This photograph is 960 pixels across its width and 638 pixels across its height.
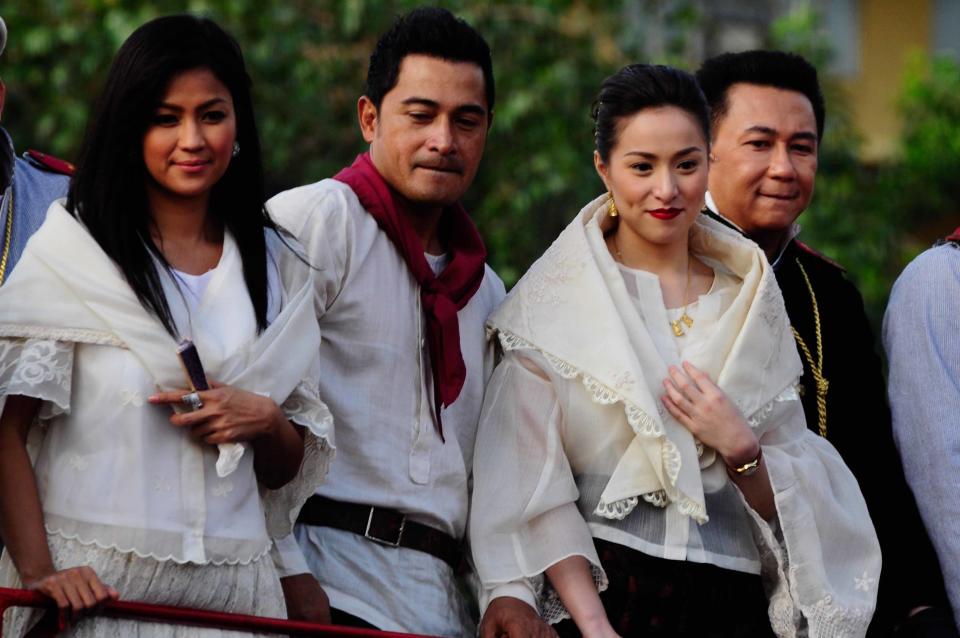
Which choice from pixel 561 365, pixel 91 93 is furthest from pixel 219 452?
pixel 91 93

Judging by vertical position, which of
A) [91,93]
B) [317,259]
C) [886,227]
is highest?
[317,259]

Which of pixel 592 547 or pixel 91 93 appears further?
pixel 91 93

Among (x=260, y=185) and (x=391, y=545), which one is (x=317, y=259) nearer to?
(x=260, y=185)

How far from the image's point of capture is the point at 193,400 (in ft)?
10.7

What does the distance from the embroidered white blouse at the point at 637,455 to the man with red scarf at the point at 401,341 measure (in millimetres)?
126

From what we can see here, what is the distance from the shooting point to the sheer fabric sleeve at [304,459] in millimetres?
3578

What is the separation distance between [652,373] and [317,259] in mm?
829

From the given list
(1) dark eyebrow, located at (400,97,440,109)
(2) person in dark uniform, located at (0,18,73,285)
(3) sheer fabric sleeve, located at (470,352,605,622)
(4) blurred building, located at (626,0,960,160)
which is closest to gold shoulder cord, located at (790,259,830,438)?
(3) sheer fabric sleeve, located at (470,352,605,622)

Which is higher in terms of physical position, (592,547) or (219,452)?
(219,452)

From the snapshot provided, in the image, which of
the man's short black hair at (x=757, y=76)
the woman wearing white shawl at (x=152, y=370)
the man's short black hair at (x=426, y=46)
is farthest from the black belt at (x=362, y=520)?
the man's short black hair at (x=757, y=76)

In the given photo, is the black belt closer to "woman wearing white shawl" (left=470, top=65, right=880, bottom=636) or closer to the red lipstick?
"woman wearing white shawl" (left=470, top=65, right=880, bottom=636)

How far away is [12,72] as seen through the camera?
9.08 m

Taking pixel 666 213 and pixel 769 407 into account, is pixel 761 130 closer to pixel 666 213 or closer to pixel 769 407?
pixel 666 213

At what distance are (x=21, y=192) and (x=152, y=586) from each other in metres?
1.39
